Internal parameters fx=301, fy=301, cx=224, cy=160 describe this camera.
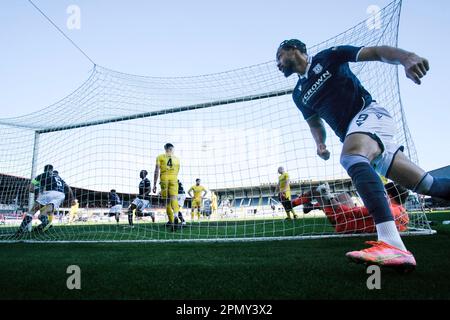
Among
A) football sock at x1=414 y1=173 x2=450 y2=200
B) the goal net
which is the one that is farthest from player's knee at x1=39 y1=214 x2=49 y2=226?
football sock at x1=414 y1=173 x2=450 y2=200

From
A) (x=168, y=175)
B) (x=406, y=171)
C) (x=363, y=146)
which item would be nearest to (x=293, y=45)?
(x=363, y=146)

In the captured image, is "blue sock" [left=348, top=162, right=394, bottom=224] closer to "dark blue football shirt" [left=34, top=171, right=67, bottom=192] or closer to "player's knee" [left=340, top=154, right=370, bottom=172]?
"player's knee" [left=340, top=154, right=370, bottom=172]

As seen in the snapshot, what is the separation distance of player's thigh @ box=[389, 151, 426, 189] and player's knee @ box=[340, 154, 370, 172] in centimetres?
32

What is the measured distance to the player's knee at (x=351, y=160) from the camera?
6.03 feet

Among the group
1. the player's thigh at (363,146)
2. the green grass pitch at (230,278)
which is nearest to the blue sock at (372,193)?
the player's thigh at (363,146)

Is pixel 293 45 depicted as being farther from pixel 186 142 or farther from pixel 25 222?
pixel 25 222

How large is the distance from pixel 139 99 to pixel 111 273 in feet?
15.0

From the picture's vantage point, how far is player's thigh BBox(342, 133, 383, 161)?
1892mm

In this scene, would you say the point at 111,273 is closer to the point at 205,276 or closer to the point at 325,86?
the point at 205,276

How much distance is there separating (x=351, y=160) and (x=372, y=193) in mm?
251

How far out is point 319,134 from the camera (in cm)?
273

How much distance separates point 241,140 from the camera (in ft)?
17.7

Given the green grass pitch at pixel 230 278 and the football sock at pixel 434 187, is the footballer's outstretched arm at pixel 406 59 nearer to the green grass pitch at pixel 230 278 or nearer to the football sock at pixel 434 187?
the football sock at pixel 434 187
